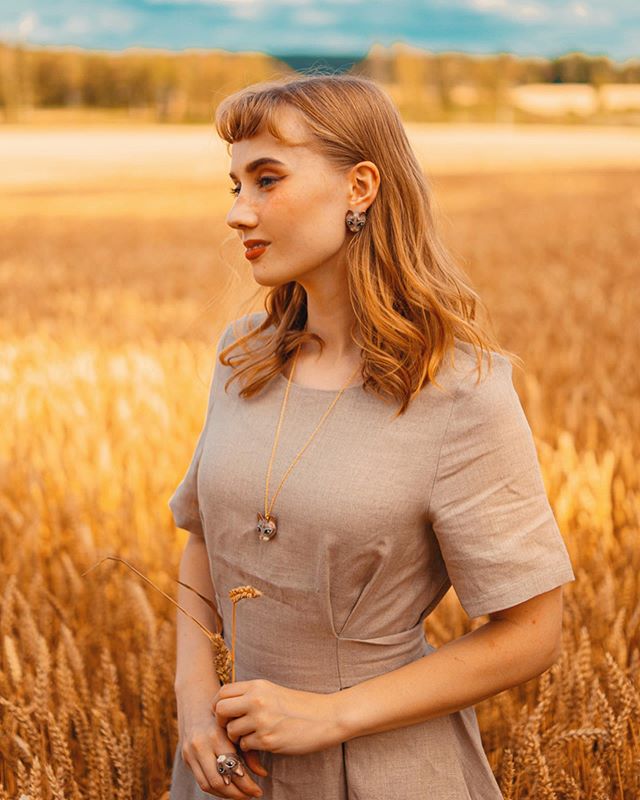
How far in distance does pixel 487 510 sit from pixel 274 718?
1.26 ft

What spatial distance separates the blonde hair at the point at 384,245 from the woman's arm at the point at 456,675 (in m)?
0.33

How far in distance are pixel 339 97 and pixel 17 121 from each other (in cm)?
6758

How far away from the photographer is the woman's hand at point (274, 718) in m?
1.29

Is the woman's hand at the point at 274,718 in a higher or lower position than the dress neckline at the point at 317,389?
lower

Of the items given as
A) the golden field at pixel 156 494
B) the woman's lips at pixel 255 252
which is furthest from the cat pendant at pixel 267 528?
the golden field at pixel 156 494

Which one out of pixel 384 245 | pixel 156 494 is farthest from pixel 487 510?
pixel 156 494

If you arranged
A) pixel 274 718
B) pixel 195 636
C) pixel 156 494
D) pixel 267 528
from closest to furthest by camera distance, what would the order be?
pixel 274 718
pixel 267 528
pixel 195 636
pixel 156 494

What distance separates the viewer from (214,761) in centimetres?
136

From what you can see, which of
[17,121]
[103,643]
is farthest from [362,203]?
[17,121]

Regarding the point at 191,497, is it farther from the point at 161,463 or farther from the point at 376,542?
the point at 161,463

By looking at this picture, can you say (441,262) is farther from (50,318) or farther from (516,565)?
(50,318)

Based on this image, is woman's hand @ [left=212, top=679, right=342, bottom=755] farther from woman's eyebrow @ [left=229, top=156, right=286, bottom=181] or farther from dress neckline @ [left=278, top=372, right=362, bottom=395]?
woman's eyebrow @ [left=229, top=156, right=286, bottom=181]

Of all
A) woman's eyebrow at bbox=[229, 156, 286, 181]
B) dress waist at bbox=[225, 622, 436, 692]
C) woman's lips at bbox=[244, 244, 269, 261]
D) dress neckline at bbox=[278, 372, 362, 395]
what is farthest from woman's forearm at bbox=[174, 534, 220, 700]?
woman's eyebrow at bbox=[229, 156, 286, 181]

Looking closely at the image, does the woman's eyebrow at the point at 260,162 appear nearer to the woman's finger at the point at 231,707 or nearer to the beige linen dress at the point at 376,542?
the beige linen dress at the point at 376,542
